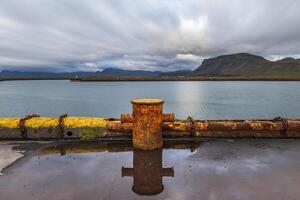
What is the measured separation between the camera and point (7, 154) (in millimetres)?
8523

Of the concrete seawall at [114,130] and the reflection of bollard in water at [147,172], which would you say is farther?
the concrete seawall at [114,130]

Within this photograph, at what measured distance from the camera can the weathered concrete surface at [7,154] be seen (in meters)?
7.69

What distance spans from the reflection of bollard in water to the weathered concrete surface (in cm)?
317

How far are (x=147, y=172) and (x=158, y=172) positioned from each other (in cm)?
27

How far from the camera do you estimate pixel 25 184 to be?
6.29m

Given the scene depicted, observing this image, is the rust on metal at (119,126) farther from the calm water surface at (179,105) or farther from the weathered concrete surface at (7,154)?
the calm water surface at (179,105)

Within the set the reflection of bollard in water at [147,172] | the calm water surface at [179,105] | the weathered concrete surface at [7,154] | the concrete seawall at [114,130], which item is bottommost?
the calm water surface at [179,105]

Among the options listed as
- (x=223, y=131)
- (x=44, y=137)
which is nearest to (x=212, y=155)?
(x=223, y=131)

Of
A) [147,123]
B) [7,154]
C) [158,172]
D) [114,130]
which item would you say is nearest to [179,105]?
[114,130]

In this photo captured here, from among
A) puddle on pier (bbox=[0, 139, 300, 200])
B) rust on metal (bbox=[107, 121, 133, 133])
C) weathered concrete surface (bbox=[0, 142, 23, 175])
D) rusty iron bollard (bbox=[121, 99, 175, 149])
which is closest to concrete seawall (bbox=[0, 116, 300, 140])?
rust on metal (bbox=[107, 121, 133, 133])

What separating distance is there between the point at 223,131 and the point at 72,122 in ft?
17.9

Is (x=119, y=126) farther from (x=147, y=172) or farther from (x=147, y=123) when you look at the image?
(x=147, y=172)

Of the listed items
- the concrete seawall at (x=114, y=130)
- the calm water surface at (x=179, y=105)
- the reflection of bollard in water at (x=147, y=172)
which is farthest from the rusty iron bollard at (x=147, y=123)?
the calm water surface at (x=179, y=105)

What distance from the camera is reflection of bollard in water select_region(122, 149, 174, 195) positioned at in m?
6.12
